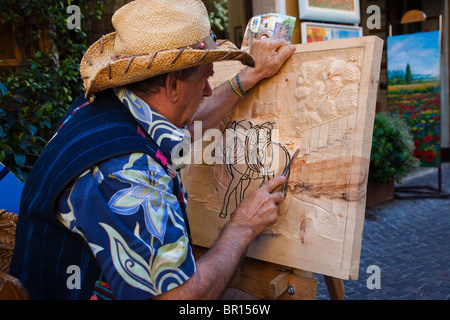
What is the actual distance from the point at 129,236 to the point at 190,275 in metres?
0.20

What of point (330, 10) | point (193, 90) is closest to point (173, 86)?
point (193, 90)

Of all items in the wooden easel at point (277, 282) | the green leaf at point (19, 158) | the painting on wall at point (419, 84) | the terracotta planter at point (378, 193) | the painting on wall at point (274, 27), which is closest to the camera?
the wooden easel at point (277, 282)

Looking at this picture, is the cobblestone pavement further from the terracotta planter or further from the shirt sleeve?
the shirt sleeve

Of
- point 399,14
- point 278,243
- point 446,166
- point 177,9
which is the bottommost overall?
point 446,166

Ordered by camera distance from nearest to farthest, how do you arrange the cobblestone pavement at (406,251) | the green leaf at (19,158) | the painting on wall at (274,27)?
1. the painting on wall at (274,27)
2. the green leaf at (19,158)
3. the cobblestone pavement at (406,251)

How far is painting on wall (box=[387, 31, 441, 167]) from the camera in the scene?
5.24m

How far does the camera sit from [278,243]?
63.6 inches

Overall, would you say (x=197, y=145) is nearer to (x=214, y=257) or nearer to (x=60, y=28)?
(x=214, y=257)

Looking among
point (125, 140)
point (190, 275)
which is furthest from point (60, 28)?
point (190, 275)

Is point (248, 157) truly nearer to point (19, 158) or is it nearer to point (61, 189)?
point (61, 189)

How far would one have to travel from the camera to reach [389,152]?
4.91 meters

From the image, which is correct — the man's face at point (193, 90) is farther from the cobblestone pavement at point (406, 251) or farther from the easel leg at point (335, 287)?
the cobblestone pavement at point (406, 251)

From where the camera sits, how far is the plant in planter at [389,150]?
4.78 meters

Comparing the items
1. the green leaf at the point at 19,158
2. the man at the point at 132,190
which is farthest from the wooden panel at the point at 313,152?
the green leaf at the point at 19,158
